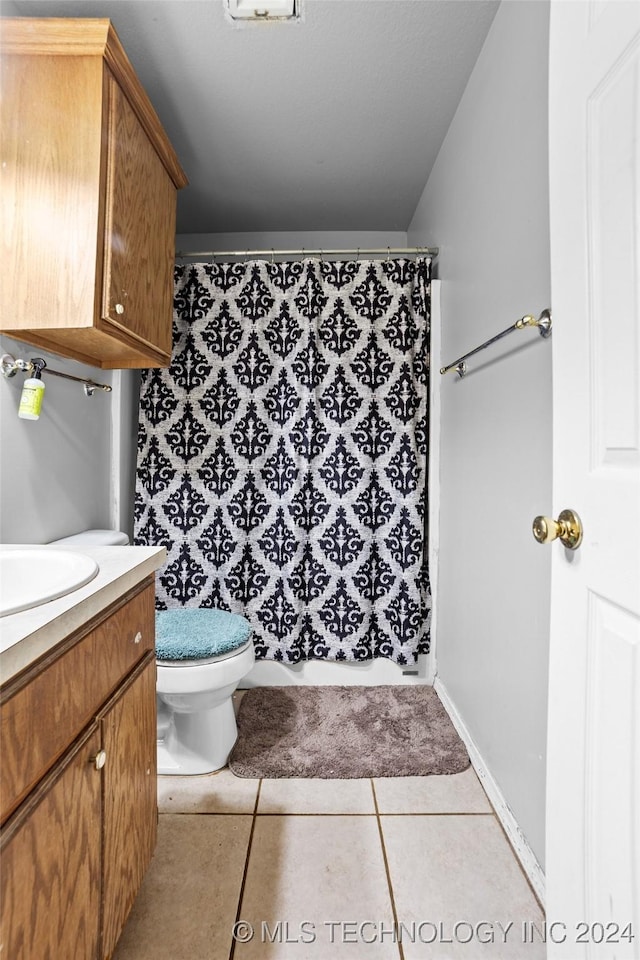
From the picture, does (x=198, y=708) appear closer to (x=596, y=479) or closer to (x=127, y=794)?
(x=127, y=794)

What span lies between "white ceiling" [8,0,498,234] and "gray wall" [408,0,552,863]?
6.2 inches

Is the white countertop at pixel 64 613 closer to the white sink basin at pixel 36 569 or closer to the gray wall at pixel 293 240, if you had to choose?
the white sink basin at pixel 36 569

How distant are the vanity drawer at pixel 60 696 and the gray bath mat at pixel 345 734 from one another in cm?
93

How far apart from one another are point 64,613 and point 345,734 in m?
1.45

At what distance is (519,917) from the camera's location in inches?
45.6

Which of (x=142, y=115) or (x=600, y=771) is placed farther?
(x=142, y=115)

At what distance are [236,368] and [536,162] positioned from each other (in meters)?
1.39

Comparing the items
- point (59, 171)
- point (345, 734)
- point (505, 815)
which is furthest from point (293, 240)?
point (505, 815)

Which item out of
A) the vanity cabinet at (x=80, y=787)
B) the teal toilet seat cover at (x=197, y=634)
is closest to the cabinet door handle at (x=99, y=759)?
the vanity cabinet at (x=80, y=787)

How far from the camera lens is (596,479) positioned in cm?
72

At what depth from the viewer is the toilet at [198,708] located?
1.58m

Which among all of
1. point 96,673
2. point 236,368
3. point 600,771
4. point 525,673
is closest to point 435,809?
point 525,673

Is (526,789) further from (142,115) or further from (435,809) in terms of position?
(142,115)

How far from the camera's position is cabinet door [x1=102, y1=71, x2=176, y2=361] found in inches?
56.7
